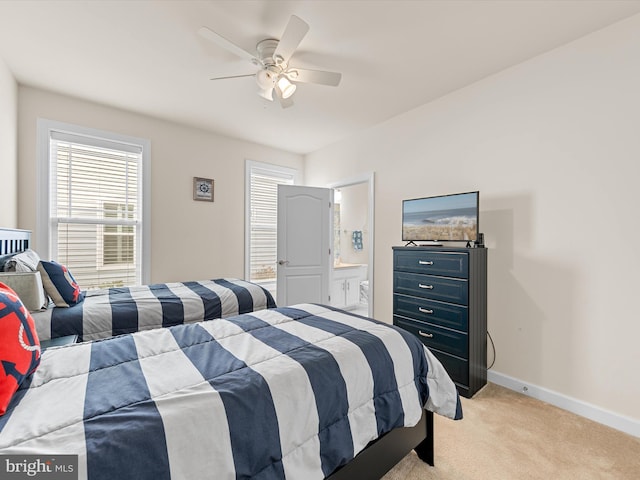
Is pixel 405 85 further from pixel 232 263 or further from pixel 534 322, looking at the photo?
pixel 232 263

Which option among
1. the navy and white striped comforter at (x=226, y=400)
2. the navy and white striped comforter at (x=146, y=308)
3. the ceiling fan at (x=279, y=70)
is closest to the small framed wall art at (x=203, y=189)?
the navy and white striped comforter at (x=146, y=308)

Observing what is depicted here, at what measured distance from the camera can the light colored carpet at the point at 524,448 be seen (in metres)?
1.59

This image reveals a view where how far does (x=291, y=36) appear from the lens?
1.84 m

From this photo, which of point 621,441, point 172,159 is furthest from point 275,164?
point 621,441

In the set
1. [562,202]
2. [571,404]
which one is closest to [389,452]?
[571,404]

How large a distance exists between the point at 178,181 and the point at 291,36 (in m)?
2.50

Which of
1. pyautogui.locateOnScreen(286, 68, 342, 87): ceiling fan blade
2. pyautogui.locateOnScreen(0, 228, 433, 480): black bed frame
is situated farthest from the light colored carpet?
pyautogui.locateOnScreen(286, 68, 342, 87): ceiling fan blade

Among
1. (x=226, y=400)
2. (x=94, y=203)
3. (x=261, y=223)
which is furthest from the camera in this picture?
(x=261, y=223)

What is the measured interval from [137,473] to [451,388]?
1.48m

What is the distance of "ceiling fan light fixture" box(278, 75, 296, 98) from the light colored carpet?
2.62 metres

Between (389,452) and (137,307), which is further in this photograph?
(137,307)

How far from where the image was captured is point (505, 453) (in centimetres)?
174

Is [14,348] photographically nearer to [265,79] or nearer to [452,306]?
[265,79]

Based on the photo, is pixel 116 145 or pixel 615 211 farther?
pixel 116 145
